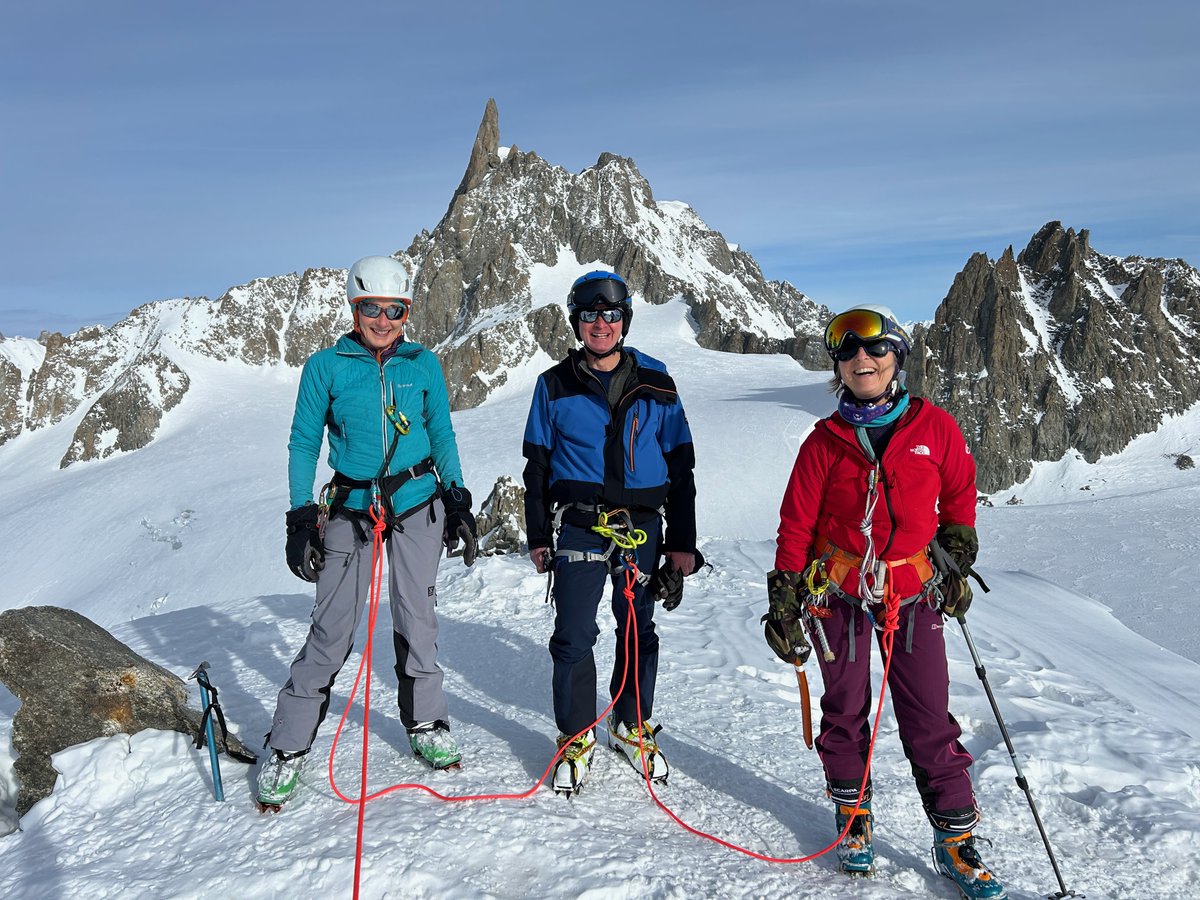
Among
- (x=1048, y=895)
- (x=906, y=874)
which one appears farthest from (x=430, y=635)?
(x=1048, y=895)

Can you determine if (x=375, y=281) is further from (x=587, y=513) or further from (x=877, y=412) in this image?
(x=877, y=412)

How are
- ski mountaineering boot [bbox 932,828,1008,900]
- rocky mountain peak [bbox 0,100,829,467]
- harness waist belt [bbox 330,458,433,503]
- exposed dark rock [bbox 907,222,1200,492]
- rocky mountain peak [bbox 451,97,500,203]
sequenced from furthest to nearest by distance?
rocky mountain peak [bbox 451,97,500,203], rocky mountain peak [bbox 0,100,829,467], exposed dark rock [bbox 907,222,1200,492], harness waist belt [bbox 330,458,433,503], ski mountaineering boot [bbox 932,828,1008,900]

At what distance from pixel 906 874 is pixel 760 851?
2.62 feet

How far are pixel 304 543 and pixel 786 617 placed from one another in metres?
2.98

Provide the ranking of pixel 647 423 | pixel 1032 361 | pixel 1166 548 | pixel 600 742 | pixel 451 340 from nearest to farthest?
pixel 647 423
pixel 600 742
pixel 1166 548
pixel 1032 361
pixel 451 340

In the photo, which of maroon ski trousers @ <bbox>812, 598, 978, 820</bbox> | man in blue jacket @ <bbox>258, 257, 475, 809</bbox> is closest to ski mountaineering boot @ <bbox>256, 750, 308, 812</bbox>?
man in blue jacket @ <bbox>258, 257, 475, 809</bbox>

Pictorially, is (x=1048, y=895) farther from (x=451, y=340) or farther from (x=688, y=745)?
(x=451, y=340)

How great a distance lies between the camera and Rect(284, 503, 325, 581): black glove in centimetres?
448

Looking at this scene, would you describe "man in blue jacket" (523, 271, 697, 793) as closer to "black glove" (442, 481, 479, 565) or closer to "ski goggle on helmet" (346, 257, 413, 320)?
"black glove" (442, 481, 479, 565)

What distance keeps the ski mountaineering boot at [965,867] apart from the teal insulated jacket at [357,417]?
372cm

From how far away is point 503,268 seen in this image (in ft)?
299

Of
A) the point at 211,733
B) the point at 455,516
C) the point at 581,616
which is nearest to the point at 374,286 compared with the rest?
the point at 455,516

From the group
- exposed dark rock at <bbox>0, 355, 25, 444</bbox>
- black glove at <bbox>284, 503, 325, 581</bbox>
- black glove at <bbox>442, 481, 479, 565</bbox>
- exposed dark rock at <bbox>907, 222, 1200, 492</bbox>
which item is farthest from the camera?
exposed dark rock at <bbox>0, 355, 25, 444</bbox>

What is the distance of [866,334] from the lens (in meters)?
3.83
